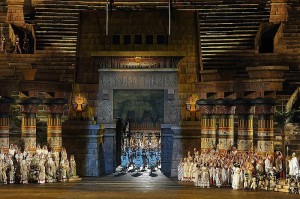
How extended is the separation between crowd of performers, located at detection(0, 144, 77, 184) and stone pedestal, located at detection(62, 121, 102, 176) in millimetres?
2809

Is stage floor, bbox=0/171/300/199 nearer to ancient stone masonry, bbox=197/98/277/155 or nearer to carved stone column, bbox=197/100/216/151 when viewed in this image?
carved stone column, bbox=197/100/216/151

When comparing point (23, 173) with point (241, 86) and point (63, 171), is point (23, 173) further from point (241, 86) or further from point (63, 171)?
point (241, 86)

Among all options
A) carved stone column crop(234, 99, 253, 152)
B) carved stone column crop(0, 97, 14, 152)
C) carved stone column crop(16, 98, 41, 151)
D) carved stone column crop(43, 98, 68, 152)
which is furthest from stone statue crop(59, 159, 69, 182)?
carved stone column crop(234, 99, 253, 152)

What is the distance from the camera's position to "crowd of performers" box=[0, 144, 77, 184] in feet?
139

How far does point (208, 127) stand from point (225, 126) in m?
1.04

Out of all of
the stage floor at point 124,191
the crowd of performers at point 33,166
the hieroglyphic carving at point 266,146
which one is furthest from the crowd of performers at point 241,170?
the crowd of performers at point 33,166

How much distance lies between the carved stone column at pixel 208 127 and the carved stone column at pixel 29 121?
8.77 meters

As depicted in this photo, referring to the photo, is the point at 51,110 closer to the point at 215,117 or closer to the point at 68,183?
the point at 68,183

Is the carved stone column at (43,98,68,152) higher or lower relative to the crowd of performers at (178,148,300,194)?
higher

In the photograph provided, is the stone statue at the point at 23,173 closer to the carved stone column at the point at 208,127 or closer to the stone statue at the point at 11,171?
the stone statue at the point at 11,171

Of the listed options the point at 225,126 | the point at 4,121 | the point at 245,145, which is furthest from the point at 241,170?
the point at 4,121

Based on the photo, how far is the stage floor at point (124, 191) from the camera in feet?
118

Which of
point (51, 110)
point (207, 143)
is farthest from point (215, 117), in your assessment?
point (51, 110)

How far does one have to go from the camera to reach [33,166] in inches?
1700
